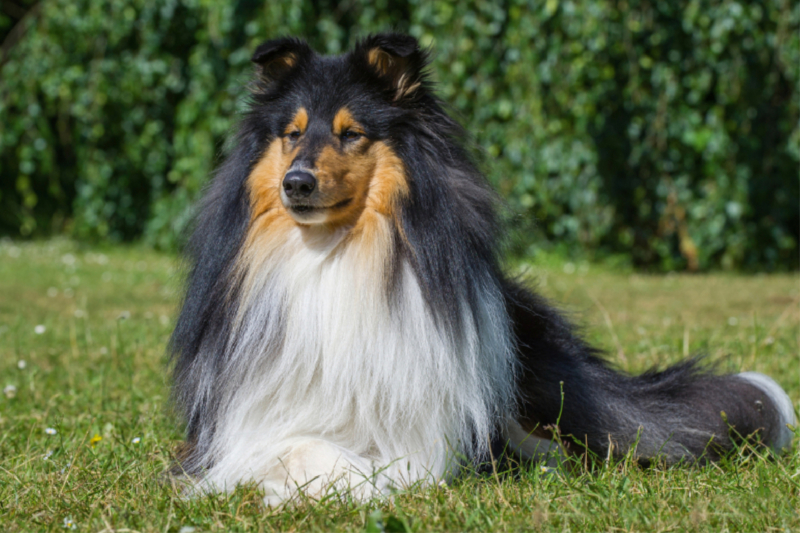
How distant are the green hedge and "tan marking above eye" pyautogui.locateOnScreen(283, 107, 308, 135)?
14.4 ft

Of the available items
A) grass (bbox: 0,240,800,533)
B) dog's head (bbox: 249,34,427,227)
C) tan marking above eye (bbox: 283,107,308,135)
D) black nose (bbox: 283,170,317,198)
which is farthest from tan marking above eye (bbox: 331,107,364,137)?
grass (bbox: 0,240,800,533)

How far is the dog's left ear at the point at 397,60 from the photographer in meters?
2.66

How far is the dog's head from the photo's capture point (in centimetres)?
254

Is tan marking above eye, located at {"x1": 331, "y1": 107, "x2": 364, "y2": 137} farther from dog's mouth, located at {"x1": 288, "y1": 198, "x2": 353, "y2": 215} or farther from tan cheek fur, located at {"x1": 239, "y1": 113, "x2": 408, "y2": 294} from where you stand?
dog's mouth, located at {"x1": 288, "y1": 198, "x2": 353, "y2": 215}

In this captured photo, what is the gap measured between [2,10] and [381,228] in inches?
424

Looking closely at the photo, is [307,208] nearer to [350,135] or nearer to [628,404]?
[350,135]

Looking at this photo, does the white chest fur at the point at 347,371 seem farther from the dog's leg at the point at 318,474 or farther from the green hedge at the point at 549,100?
the green hedge at the point at 549,100

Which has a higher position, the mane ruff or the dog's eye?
the dog's eye

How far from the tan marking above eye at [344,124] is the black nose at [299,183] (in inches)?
9.1

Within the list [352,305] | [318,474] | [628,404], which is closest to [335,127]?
[352,305]

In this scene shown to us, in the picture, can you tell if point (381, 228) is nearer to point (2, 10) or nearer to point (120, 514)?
point (120, 514)

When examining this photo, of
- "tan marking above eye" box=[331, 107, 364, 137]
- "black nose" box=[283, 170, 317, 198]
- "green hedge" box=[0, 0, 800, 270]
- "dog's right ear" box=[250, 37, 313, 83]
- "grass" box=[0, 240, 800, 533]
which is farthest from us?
"green hedge" box=[0, 0, 800, 270]

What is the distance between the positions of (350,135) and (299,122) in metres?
0.19

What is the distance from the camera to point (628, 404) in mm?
2939
